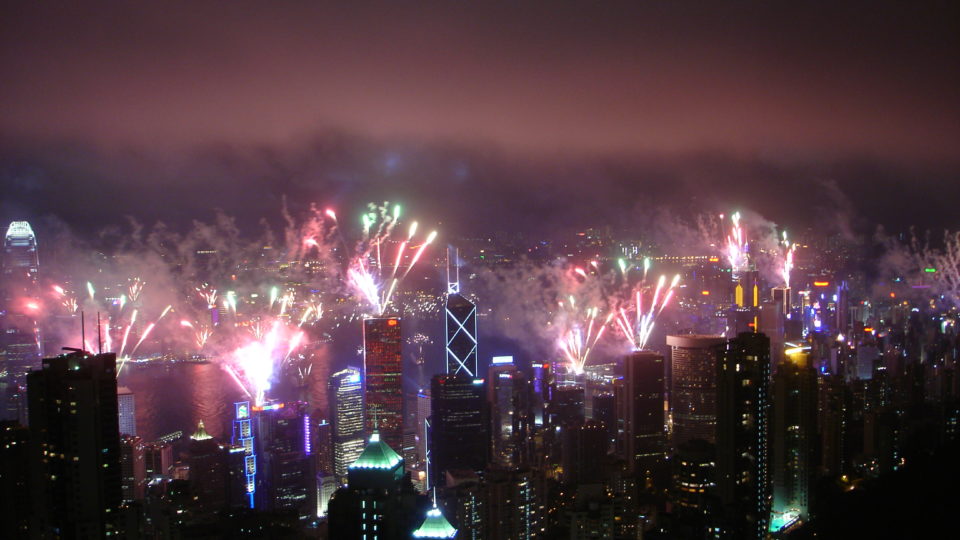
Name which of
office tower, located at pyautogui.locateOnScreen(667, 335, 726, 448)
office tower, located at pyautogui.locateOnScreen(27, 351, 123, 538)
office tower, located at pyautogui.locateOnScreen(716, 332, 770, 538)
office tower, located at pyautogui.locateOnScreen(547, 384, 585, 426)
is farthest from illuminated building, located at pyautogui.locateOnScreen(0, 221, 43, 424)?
office tower, located at pyautogui.locateOnScreen(667, 335, 726, 448)

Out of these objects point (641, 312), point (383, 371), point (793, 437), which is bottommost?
point (793, 437)

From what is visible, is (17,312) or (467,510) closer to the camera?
(467,510)

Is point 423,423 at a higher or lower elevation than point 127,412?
lower

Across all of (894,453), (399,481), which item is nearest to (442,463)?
(399,481)

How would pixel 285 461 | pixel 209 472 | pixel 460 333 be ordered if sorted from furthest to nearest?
pixel 460 333, pixel 285 461, pixel 209 472

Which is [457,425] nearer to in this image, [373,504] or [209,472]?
[209,472]

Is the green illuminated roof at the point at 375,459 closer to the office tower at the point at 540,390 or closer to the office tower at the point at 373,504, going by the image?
the office tower at the point at 373,504

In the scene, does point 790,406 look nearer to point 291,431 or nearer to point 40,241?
point 291,431

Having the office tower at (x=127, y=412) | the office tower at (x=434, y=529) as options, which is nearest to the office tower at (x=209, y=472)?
the office tower at (x=127, y=412)

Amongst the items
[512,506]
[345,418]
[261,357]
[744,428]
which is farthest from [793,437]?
[261,357]
